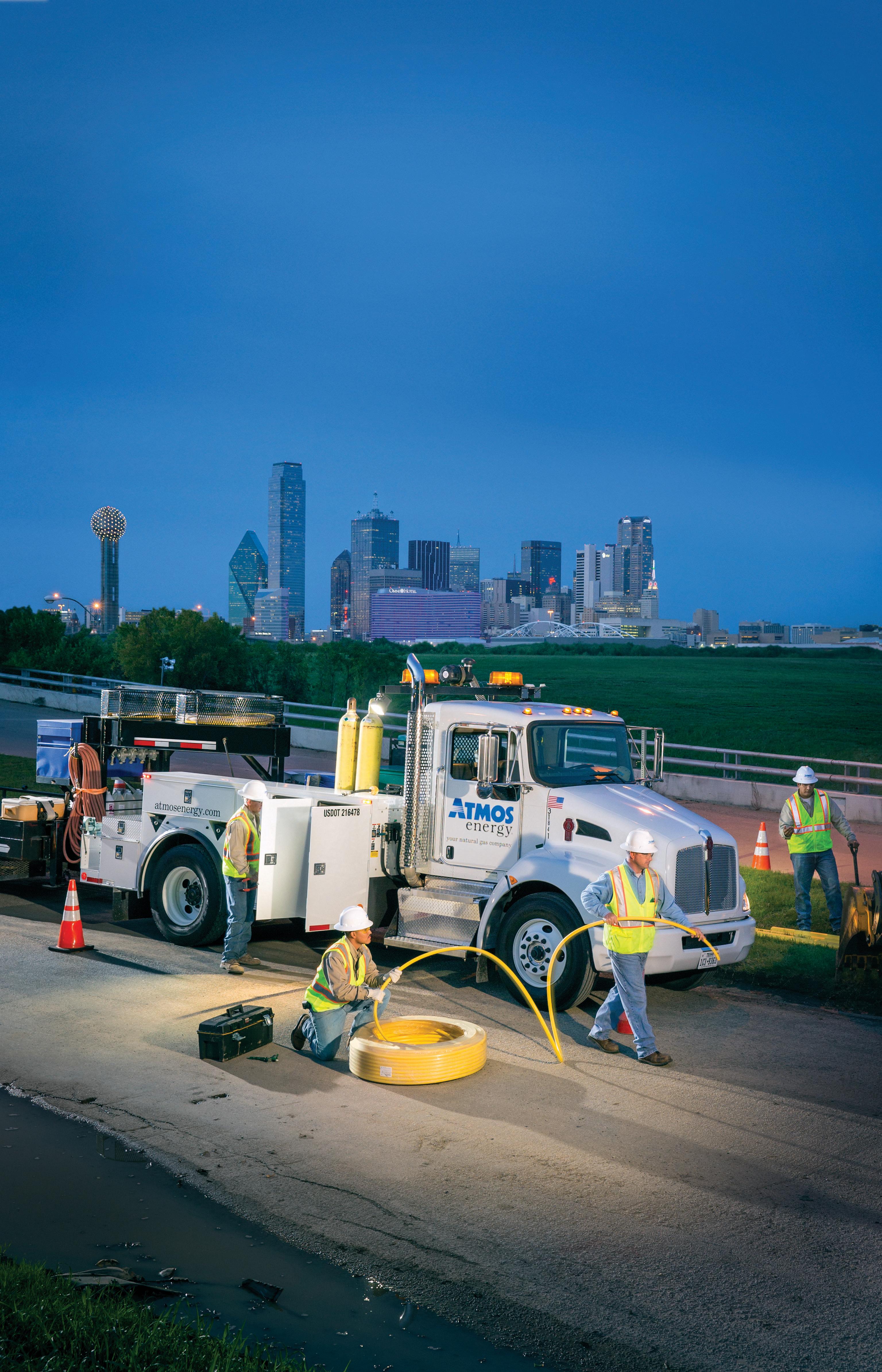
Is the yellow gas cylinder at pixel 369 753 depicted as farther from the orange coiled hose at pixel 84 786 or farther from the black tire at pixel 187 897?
the orange coiled hose at pixel 84 786

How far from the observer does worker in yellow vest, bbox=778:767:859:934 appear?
13.4 m

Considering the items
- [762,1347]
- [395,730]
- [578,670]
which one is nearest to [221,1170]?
[762,1347]

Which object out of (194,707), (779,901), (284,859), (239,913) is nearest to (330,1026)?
(239,913)

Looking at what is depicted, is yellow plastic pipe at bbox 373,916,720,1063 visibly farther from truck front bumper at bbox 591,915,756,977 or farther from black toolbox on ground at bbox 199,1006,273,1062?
black toolbox on ground at bbox 199,1006,273,1062

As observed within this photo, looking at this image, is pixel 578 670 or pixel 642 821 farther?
pixel 578 670

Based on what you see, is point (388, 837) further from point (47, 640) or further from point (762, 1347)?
point (47, 640)

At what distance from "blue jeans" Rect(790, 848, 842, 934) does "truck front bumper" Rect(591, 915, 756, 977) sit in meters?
3.23

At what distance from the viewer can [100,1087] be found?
26.6 feet

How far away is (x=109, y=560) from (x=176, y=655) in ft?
296

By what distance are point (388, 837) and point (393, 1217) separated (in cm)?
573

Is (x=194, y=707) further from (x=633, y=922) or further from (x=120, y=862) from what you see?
(x=633, y=922)

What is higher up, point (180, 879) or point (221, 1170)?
point (180, 879)

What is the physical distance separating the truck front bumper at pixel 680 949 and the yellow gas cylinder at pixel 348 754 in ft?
11.9

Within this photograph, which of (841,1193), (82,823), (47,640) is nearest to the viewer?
(841,1193)
